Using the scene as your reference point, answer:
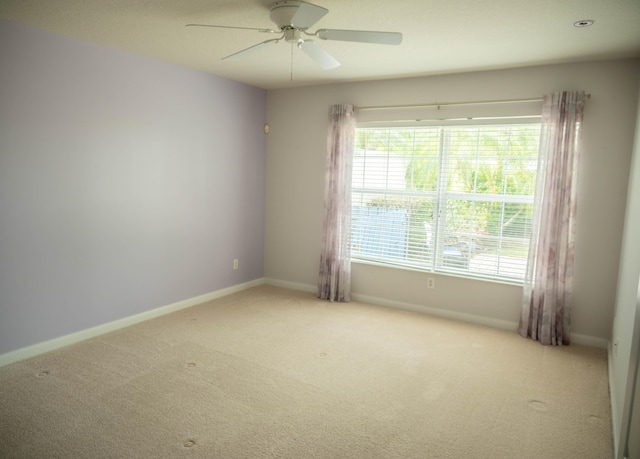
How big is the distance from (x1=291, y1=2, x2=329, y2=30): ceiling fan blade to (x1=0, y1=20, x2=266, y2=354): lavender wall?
209 cm

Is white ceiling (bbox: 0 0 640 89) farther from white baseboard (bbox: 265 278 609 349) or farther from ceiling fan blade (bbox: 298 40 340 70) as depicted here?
white baseboard (bbox: 265 278 609 349)

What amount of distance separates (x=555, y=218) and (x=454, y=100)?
1497mm

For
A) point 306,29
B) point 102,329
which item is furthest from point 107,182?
point 306,29

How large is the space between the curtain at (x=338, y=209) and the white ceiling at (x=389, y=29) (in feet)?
2.62

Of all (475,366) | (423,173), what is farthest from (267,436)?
(423,173)

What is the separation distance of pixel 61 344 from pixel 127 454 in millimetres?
1719

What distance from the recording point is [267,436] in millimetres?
2352

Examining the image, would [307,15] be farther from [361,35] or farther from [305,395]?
[305,395]

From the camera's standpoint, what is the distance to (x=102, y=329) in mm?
3750

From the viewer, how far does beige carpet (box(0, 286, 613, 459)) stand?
2.29 metres

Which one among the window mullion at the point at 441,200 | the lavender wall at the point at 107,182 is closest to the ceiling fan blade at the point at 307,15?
the lavender wall at the point at 107,182

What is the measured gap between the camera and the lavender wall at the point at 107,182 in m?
3.12

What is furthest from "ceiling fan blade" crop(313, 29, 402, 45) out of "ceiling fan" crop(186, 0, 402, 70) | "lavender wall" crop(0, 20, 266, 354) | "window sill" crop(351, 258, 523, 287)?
"window sill" crop(351, 258, 523, 287)

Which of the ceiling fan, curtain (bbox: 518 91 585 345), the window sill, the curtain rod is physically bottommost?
the window sill
